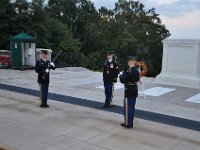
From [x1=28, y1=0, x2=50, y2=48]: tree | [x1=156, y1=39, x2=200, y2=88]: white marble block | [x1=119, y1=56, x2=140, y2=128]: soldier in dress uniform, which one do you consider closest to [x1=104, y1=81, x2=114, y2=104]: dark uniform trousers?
[x1=119, y1=56, x2=140, y2=128]: soldier in dress uniform

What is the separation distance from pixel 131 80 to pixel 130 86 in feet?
0.42

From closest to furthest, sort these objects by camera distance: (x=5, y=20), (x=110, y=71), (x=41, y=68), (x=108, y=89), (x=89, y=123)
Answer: (x=89, y=123)
(x=41, y=68)
(x=110, y=71)
(x=108, y=89)
(x=5, y=20)

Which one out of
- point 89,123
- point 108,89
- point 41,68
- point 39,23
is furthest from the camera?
point 39,23

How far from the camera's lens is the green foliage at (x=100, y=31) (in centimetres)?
2448

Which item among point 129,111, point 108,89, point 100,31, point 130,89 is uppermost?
point 100,31

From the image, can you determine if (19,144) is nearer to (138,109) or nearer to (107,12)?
(138,109)

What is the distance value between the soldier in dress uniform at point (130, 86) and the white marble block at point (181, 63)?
21.7 ft

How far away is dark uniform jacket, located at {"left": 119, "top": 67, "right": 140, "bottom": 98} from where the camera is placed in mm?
6402

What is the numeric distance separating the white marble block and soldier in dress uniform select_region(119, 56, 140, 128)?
6.60m

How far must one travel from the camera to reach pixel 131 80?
6.45m

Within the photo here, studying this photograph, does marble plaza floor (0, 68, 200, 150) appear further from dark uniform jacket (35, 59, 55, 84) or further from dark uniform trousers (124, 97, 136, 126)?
dark uniform jacket (35, 59, 55, 84)

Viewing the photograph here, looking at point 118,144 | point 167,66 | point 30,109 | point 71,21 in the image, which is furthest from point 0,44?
point 71,21

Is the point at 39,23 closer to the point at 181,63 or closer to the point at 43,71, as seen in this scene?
→ the point at 181,63

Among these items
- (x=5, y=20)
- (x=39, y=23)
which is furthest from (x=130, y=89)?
(x=39, y=23)
